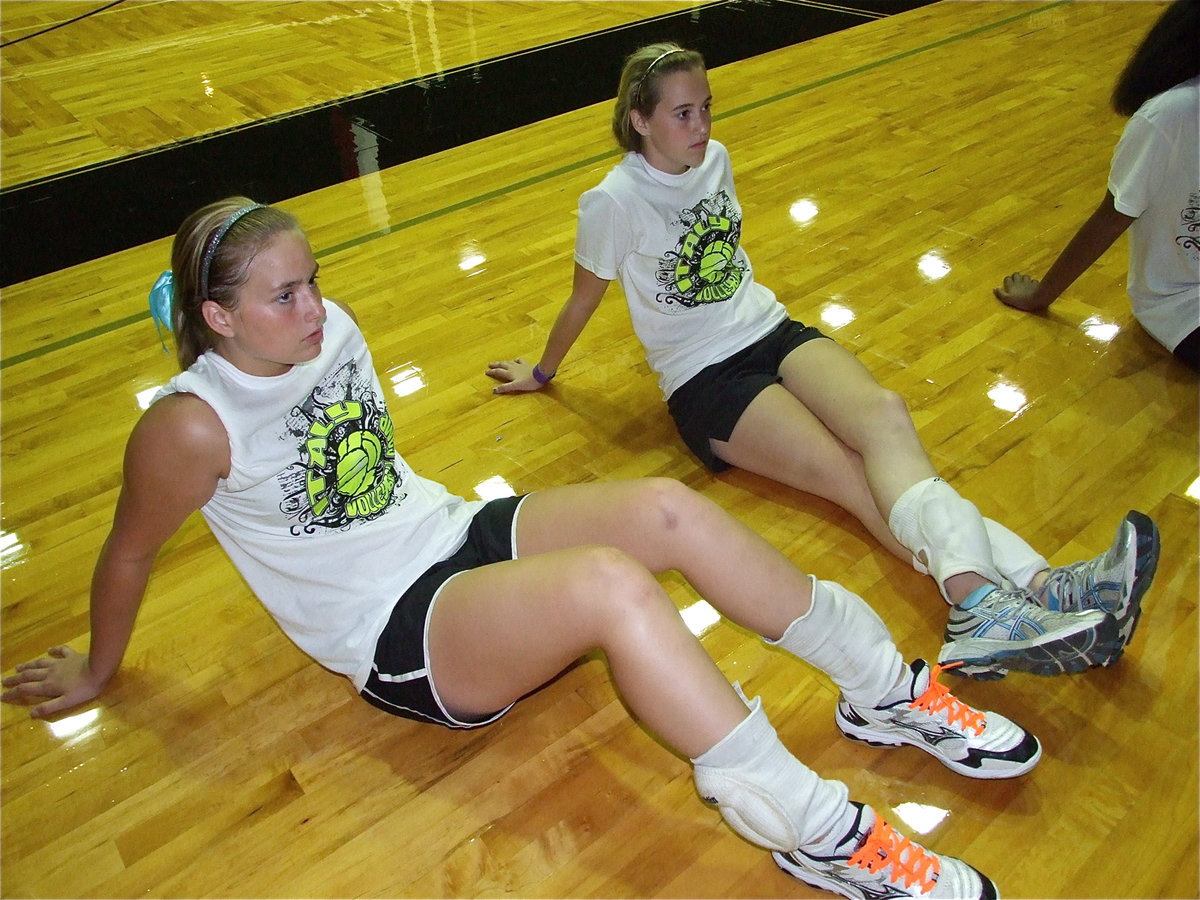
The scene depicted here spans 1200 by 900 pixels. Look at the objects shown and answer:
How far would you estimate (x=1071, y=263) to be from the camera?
2328 millimetres

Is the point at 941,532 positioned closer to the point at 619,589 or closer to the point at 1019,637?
the point at 1019,637

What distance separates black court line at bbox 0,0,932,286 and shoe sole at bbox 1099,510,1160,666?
285 cm

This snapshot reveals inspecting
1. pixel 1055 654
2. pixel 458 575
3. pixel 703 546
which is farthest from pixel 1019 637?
pixel 458 575

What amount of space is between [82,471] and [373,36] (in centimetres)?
363

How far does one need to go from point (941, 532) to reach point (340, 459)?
0.96 metres

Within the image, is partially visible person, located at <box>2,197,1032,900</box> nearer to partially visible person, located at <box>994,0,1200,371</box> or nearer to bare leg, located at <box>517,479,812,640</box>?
bare leg, located at <box>517,479,812,640</box>

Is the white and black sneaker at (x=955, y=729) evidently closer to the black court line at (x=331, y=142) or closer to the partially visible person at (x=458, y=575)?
the partially visible person at (x=458, y=575)

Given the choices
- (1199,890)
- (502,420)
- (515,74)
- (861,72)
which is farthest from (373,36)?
(1199,890)

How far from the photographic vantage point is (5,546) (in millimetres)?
1907

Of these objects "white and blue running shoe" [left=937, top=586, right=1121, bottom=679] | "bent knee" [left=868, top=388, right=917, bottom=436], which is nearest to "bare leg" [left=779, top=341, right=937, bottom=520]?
"bent knee" [left=868, top=388, right=917, bottom=436]

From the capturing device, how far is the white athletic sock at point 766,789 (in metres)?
1.13

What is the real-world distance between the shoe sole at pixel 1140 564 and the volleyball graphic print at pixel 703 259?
0.88 meters

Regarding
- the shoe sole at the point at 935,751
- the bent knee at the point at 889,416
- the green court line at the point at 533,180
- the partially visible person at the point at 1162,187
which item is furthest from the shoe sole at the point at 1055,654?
the green court line at the point at 533,180

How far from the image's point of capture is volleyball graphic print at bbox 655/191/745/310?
1872mm
